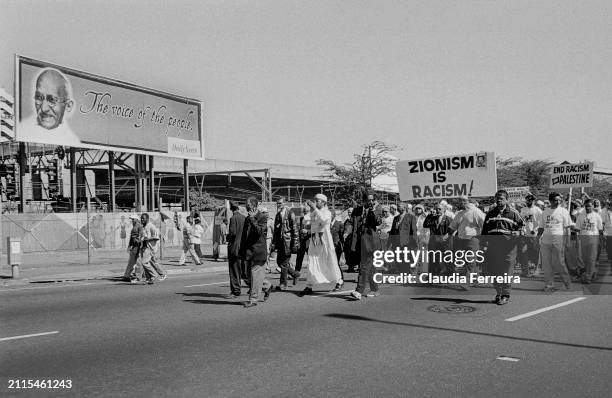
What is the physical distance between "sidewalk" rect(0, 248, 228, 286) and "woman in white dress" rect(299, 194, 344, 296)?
23.1ft

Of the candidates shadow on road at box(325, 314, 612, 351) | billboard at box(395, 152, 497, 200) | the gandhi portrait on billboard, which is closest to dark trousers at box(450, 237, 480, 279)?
billboard at box(395, 152, 497, 200)

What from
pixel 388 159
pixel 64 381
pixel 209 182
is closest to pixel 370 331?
pixel 64 381

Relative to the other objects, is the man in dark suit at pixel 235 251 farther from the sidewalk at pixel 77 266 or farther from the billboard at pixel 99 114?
the billboard at pixel 99 114

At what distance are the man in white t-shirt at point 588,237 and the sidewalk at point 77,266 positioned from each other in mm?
10102

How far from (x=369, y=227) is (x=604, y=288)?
485cm

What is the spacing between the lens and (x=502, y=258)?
32.3 ft

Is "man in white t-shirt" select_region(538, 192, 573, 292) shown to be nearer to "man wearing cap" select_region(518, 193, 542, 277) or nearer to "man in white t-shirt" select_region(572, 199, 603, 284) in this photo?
"man in white t-shirt" select_region(572, 199, 603, 284)

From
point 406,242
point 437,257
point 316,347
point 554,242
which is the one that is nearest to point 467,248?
point 437,257

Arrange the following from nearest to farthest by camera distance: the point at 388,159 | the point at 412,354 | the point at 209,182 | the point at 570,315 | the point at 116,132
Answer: the point at 412,354 < the point at 570,315 < the point at 116,132 < the point at 388,159 < the point at 209,182

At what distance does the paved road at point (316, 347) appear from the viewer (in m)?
5.28

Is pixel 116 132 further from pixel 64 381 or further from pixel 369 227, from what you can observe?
pixel 64 381

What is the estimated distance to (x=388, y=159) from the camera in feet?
136

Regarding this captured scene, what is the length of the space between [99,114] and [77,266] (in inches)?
394

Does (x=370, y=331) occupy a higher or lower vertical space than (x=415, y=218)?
lower
